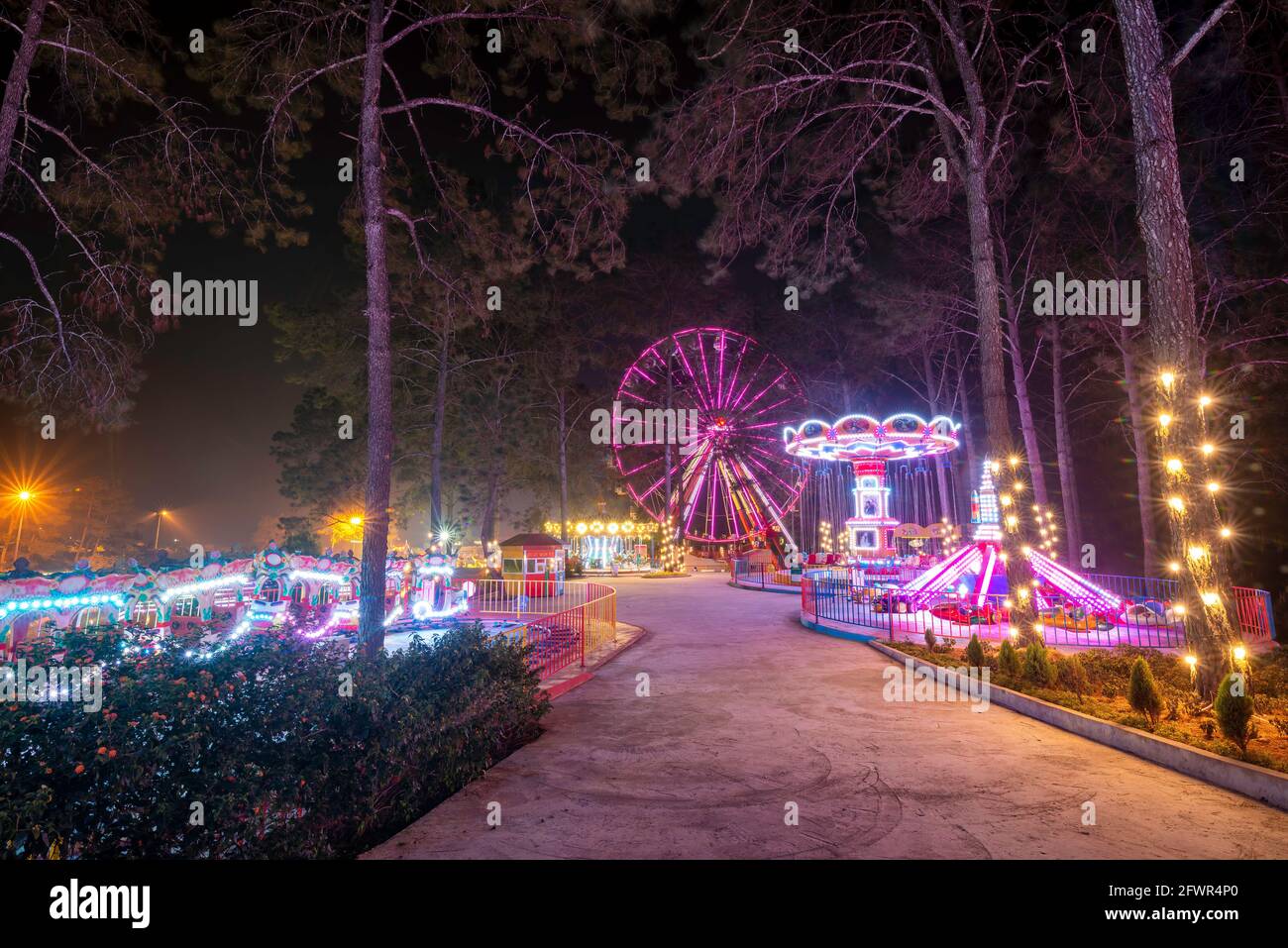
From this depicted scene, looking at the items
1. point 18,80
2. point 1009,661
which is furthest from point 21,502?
point 1009,661

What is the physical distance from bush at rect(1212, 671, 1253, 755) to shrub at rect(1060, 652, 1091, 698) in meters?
1.94

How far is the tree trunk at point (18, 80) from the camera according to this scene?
744 cm

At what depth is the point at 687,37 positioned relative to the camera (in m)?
9.23

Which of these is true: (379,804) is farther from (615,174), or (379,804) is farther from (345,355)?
(345,355)

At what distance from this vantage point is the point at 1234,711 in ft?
16.3

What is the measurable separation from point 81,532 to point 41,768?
80269 mm

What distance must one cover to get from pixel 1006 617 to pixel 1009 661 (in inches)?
244

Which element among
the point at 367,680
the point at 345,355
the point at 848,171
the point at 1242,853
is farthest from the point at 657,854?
the point at 345,355

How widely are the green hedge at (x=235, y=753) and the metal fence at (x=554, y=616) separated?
263 centimetres

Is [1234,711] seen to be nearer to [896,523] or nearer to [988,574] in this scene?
[988,574]

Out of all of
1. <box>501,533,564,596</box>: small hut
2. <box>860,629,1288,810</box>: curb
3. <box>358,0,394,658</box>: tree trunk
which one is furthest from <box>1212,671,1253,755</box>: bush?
<box>501,533,564,596</box>: small hut

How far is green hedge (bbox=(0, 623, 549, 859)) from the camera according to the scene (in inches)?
106

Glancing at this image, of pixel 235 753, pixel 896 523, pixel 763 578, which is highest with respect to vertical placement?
pixel 896 523

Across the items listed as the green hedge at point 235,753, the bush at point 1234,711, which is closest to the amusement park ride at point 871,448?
the bush at point 1234,711
